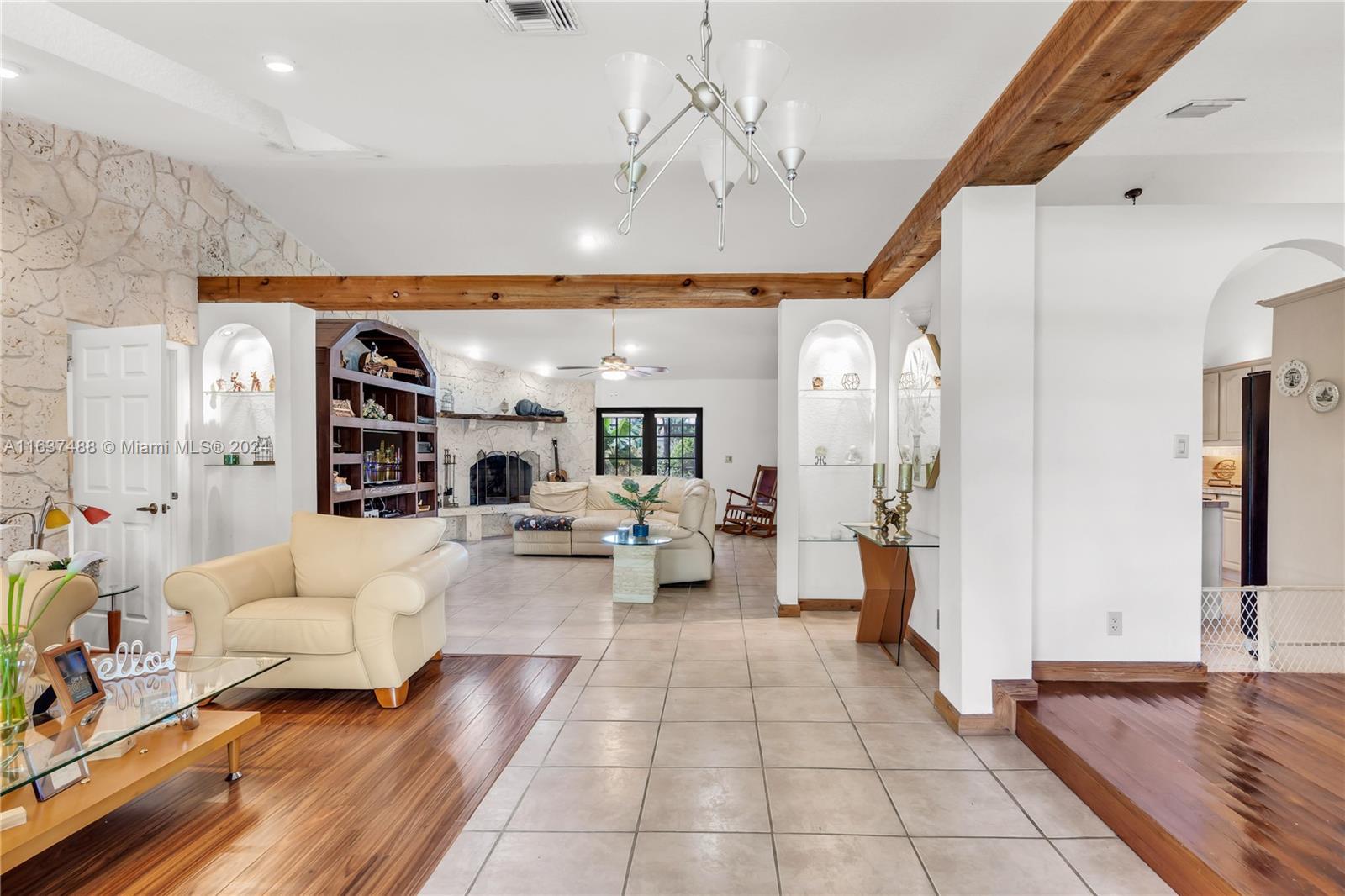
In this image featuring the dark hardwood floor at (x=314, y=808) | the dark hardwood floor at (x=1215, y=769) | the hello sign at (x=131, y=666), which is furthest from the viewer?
the hello sign at (x=131, y=666)

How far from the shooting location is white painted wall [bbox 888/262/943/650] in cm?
397

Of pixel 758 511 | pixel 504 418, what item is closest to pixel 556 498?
pixel 504 418

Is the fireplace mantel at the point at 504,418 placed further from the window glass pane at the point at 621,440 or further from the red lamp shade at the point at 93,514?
the red lamp shade at the point at 93,514

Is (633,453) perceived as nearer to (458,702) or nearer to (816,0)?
(458,702)

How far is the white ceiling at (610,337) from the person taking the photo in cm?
762

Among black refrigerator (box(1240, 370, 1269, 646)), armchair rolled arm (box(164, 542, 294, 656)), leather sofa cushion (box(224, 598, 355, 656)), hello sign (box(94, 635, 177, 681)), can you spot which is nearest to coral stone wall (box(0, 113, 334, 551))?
armchair rolled arm (box(164, 542, 294, 656))

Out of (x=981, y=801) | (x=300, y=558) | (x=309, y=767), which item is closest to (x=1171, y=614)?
(x=981, y=801)

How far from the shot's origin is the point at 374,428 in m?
6.59

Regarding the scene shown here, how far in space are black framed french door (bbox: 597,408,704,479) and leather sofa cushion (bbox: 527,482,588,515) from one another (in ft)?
7.67

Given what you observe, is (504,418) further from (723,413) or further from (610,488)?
(723,413)

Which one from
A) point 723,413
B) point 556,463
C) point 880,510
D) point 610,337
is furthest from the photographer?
point 723,413

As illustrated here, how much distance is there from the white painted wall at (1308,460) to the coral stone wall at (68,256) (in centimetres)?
700

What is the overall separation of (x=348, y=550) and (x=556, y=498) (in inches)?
182

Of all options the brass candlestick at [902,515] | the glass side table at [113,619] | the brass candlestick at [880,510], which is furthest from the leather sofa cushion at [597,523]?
the glass side table at [113,619]
